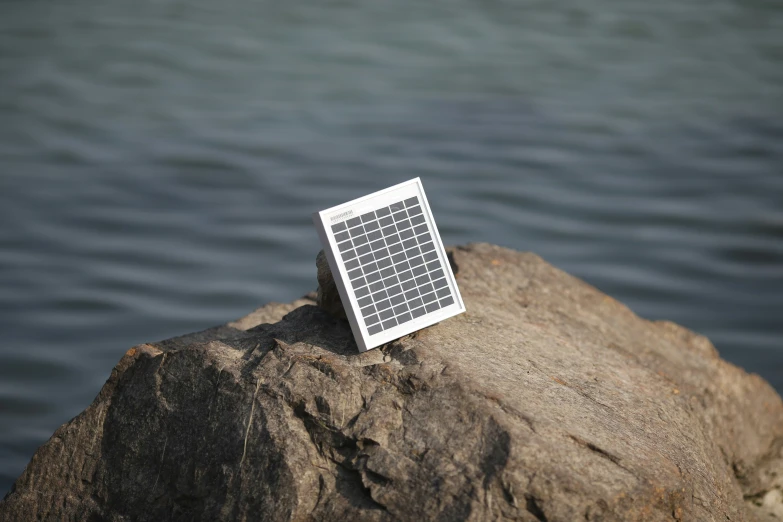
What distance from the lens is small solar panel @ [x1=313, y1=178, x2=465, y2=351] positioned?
268 centimetres

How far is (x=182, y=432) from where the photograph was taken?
2.59 meters

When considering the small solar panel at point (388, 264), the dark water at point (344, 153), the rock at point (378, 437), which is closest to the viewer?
the rock at point (378, 437)

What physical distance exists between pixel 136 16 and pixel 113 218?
515 cm

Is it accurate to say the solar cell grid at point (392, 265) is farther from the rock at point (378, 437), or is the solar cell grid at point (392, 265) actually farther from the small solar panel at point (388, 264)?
the rock at point (378, 437)

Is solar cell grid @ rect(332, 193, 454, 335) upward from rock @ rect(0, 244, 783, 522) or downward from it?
upward

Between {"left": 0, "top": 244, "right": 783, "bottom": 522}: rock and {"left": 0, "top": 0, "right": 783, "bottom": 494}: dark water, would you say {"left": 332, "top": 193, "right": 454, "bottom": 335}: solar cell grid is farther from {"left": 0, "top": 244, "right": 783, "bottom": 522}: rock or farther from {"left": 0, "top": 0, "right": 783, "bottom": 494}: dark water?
{"left": 0, "top": 0, "right": 783, "bottom": 494}: dark water

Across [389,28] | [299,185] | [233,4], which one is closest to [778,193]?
[299,185]

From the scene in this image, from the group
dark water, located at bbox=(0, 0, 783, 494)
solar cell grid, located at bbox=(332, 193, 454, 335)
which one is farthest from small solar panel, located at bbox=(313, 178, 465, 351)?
dark water, located at bbox=(0, 0, 783, 494)

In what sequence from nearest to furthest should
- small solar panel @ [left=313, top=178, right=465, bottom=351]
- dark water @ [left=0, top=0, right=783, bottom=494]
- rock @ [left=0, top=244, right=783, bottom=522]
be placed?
rock @ [left=0, top=244, right=783, bottom=522] < small solar panel @ [left=313, top=178, right=465, bottom=351] < dark water @ [left=0, top=0, right=783, bottom=494]

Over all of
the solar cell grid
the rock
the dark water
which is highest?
the solar cell grid

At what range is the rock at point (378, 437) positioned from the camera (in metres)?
2.31

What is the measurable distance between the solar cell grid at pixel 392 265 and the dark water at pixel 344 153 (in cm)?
265

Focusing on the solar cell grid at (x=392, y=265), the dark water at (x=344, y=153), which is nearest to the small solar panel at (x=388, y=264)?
the solar cell grid at (x=392, y=265)

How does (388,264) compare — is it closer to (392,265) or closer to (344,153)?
(392,265)
